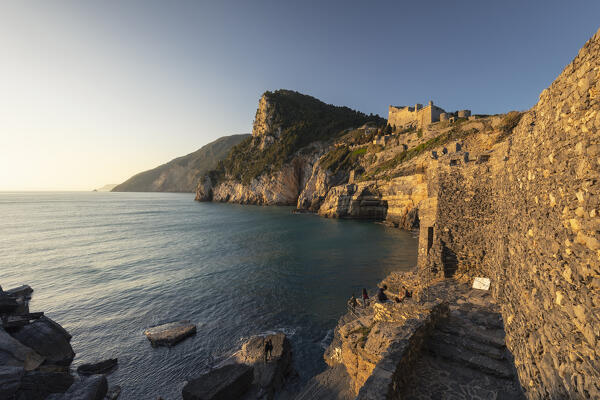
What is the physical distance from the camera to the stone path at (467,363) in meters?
6.05

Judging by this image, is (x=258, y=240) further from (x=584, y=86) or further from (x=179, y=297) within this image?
(x=584, y=86)

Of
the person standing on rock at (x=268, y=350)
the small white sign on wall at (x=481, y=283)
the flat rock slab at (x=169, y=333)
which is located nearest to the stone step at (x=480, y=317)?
the small white sign on wall at (x=481, y=283)

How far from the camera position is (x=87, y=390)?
995 centimetres

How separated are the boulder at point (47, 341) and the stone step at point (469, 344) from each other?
55.9 feet

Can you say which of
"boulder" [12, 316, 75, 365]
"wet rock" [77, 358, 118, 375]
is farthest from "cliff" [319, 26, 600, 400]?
"boulder" [12, 316, 75, 365]

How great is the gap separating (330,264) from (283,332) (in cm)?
1173

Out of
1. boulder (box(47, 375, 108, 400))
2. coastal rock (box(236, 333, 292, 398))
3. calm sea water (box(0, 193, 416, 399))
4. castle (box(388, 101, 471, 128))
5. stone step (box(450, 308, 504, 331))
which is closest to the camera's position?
stone step (box(450, 308, 504, 331))

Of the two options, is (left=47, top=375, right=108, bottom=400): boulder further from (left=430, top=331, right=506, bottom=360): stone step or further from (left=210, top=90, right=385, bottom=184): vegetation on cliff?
(left=210, top=90, right=385, bottom=184): vegetation on cliff

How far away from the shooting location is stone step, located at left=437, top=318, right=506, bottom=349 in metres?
7.20

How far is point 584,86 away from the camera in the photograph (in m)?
3.38

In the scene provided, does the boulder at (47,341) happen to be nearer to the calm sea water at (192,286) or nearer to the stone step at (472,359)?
the calm sea water at (192,286)

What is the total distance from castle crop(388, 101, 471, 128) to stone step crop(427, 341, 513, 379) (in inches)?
2416

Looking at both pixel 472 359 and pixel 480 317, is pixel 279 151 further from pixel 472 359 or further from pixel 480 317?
pixel 472 359

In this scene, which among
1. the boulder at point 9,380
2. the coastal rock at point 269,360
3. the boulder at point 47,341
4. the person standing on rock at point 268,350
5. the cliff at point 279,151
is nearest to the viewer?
the boulder at point 9,380
